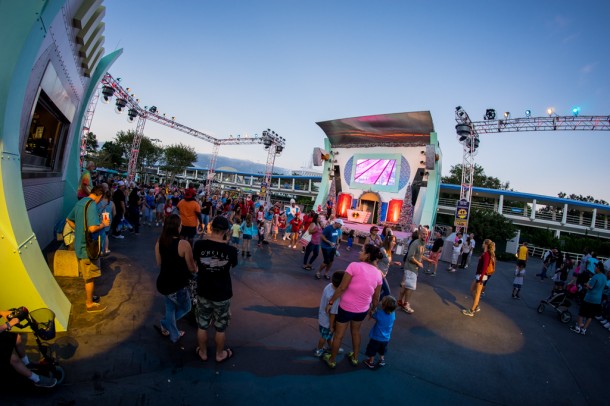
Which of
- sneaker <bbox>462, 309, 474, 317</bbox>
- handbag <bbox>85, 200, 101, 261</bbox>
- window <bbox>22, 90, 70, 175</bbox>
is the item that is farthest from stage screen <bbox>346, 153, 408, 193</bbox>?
handbag <bbox>85, 200, 101, 261</bbox>

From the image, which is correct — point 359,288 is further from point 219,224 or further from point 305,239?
point 305,239

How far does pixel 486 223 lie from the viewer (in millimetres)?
22250

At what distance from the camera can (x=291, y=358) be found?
3.53 metres

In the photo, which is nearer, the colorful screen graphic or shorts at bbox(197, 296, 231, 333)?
shorts at bbox(197, 296, 231, 333)

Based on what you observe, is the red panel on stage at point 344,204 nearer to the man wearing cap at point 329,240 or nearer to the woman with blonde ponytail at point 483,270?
the man wearing cap at point 329,240

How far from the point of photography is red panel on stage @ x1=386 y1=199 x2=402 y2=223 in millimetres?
18219

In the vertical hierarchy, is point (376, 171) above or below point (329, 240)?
above

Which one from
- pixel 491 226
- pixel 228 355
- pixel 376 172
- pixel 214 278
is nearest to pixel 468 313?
pixel 228 355

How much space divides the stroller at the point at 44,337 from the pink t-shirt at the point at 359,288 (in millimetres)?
2890

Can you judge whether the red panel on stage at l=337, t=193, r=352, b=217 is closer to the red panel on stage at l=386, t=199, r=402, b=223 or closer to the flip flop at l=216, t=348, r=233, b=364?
the red panel on stage at l=386, t=199, r=402, b=223

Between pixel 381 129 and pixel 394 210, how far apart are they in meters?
5.44

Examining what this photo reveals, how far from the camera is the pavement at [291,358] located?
2.80 meters

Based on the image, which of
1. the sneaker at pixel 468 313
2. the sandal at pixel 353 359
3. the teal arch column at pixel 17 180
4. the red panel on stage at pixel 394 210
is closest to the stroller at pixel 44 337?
the teal arch column at pixel 17 180

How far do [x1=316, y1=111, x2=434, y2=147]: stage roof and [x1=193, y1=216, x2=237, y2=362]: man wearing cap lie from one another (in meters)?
15.9
